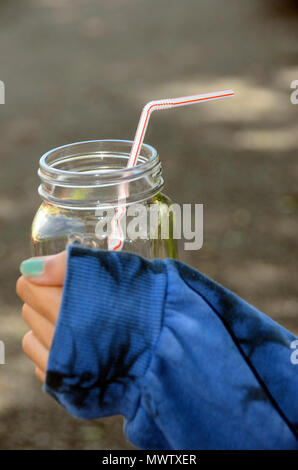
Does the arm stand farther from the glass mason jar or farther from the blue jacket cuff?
the glass mason jar

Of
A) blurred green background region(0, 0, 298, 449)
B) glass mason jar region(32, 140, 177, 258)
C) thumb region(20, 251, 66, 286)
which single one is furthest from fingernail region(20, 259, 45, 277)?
blurred green background region(0, 0, 298, 449)

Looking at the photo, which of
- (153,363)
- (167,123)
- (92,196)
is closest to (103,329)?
(153,363)

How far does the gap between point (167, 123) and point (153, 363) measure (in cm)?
301

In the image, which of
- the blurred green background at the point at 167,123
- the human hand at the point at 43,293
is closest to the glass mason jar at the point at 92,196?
the human hand at the point at 43,293

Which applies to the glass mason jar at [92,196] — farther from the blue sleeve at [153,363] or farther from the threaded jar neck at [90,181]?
the blue sleeve at [153,363]

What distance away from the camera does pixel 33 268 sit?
61 centimetres

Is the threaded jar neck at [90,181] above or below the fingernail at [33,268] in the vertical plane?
above

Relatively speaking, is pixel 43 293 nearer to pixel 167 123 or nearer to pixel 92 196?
pixel 92 196

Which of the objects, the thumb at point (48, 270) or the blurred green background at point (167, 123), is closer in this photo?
the thumb at point (48, 270)

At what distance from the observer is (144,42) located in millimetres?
4895

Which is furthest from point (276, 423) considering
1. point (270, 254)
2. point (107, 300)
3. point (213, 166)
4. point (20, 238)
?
point (213, 166)

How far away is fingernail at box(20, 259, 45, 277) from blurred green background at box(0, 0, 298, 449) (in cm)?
109

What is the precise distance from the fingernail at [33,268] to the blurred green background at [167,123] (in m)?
1.09

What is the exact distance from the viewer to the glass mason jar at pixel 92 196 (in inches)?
28.4
